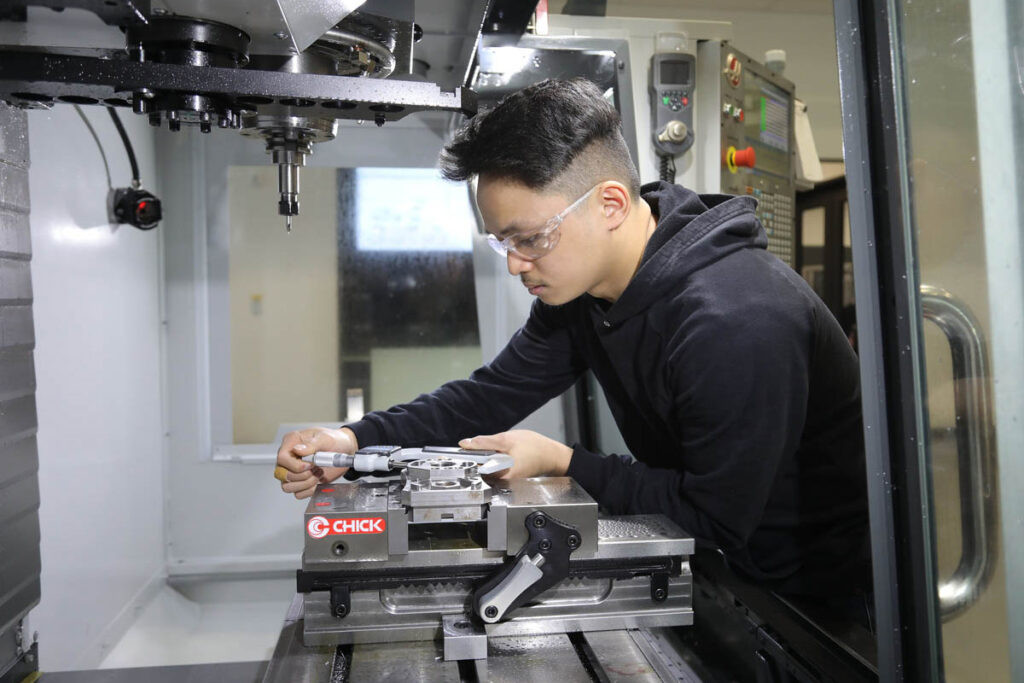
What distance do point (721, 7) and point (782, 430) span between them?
3.51 meters

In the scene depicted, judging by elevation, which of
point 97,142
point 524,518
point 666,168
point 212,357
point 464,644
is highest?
point 97,142

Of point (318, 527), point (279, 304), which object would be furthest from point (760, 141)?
point (318, 527)

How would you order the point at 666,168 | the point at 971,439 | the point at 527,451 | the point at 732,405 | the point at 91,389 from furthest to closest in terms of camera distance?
the point at 666,168, the point at 91,389, the point at 527,451, the point at 732,405, the point at 971,439

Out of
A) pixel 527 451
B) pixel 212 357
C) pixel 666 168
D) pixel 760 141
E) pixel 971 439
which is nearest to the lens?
pixel 971 439

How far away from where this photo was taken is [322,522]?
0.88 m

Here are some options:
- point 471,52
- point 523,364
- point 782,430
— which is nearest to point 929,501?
point 782,430

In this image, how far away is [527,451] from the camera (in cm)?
118

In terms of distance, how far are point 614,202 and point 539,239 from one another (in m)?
0.14

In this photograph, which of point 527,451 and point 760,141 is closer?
point 527,451

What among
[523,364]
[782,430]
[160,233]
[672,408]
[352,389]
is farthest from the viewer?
[352,389]

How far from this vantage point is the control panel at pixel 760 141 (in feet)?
6.69

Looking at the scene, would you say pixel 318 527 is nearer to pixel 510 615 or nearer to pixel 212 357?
pixel 510 615

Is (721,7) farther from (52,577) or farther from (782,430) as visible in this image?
(52,577)

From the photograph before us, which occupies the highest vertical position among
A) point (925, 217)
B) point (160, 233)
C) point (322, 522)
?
point (160, 233)
